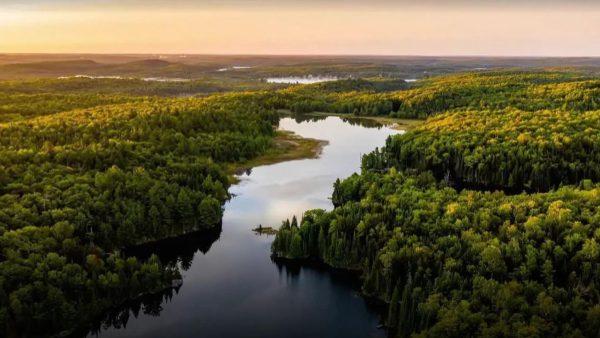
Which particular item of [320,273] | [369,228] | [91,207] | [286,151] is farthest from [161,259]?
[286,151]

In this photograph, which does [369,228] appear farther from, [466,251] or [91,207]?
[91,207]

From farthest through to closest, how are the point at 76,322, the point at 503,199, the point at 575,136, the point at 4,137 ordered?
the point at 575,136
the point at 4,137
the point at 503,199
the point at 76,322

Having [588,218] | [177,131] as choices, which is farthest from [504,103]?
[588,218]

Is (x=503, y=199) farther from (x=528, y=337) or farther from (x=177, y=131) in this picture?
(x=177, y=131)

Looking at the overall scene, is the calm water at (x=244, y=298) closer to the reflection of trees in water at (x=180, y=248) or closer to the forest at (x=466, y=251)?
the reflection of trees in water at (x=180, y=248)


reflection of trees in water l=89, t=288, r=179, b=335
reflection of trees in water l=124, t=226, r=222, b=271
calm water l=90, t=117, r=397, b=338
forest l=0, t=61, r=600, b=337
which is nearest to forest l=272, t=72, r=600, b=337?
forest l=0, t=61, r=600, b=337

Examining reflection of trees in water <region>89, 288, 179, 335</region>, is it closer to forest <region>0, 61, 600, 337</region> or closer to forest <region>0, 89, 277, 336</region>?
forest <region>0, 89, 277, 336</region>
